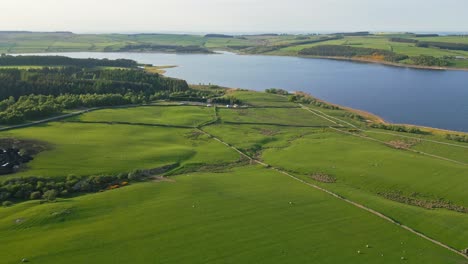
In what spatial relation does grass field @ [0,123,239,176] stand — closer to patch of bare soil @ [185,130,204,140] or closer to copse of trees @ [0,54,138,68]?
patch of bare soil @ [185,130,204,140]

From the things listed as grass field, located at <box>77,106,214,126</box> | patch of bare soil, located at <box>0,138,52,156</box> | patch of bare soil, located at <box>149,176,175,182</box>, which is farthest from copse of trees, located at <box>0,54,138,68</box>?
patch of bare soil, located at <box>149,176,175,182</box>

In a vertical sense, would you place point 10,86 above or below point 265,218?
above

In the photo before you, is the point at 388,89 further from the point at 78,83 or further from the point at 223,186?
the point at 223,186

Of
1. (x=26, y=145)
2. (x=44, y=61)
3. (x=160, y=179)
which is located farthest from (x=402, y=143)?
(x=44, y=61)

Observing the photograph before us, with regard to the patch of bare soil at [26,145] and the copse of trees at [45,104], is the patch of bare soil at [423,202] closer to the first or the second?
the patch of bare soil at [26,145]

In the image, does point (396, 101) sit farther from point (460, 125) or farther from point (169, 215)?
point (169, 215)

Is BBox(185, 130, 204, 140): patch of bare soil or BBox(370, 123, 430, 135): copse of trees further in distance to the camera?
BBox(370, 123, 430, 135): copse of trees

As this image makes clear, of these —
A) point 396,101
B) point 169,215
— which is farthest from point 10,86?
point 396,101
